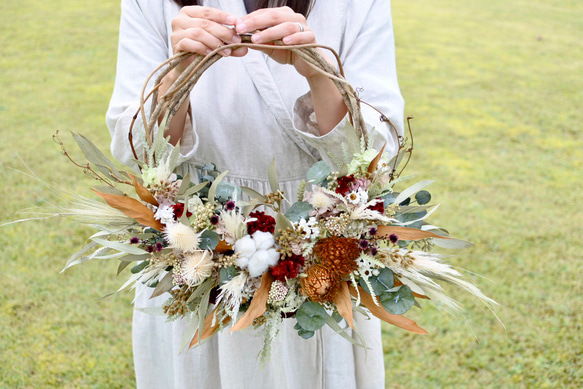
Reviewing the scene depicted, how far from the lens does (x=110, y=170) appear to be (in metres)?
0.89

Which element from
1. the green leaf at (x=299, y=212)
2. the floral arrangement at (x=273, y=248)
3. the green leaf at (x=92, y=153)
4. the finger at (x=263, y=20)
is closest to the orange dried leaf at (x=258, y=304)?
the floral arrangement at (x=273, y=248)

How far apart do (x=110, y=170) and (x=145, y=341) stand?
2.02ft

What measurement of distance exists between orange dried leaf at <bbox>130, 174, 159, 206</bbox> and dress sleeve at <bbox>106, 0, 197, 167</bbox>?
20cm

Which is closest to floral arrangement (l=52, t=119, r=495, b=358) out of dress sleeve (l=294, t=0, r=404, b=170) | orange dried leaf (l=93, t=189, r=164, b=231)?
orange dried leaf (l=93, t=189, r=164, b=231)

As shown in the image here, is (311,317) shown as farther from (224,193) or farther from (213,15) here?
(213,15)

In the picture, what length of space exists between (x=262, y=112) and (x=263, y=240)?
396mm

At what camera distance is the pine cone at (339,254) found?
825 millimetres

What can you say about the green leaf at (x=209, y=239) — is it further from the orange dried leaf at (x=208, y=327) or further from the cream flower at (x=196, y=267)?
the orange dried leaf at (x=208, y=327)

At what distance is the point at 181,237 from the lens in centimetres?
81

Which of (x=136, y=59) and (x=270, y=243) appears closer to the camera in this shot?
(x=270, y=243)

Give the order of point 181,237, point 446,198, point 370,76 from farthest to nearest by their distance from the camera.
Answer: point 446,198 → point 370,76 → point 181,237

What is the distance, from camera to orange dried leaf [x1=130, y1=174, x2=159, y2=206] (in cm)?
83

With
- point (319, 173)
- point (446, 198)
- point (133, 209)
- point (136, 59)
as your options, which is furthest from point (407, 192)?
point (446, 198)

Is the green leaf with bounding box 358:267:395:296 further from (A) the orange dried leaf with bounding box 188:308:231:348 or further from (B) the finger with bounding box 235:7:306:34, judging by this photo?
(B) the finger with bounding box 235:7:306:34
